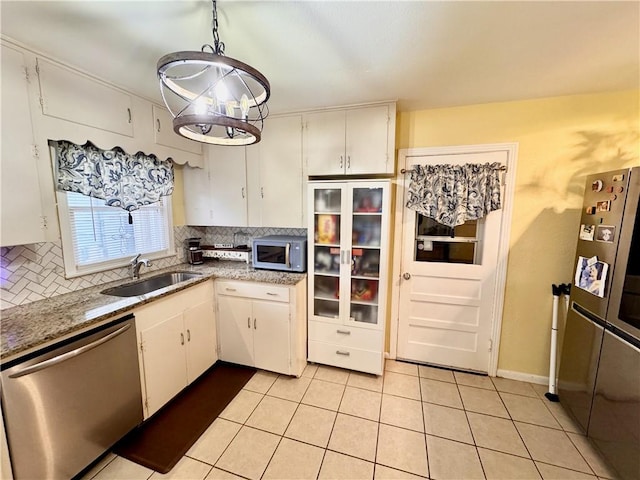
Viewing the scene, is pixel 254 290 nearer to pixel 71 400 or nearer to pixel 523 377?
pixel 71 400

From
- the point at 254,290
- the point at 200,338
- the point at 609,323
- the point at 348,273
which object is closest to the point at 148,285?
the point at 200,338

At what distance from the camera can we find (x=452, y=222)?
2322 millimetres

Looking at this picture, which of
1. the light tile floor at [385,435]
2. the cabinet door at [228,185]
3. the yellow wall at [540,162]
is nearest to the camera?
the light tile floor at [385,435]

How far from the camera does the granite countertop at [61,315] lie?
125cm

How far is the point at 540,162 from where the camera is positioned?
2.16 m

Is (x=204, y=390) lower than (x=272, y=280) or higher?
lower

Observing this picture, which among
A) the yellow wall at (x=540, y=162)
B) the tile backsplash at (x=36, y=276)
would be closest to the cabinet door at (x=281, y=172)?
the yellow wall at (x=540, y=162)

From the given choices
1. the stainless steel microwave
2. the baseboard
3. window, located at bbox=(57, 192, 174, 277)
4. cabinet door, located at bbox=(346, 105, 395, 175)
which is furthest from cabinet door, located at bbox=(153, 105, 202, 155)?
the baseboard

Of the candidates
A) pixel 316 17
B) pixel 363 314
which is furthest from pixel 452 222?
pixel 316 17

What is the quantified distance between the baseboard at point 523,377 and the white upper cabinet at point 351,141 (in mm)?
2161

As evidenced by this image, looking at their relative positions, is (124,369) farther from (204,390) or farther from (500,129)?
(500,129)

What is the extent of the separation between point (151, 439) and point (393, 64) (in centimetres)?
299

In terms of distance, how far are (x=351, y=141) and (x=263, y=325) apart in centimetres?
186

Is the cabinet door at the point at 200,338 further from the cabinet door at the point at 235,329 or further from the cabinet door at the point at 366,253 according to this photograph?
the cabinet door at the point at 366,253
